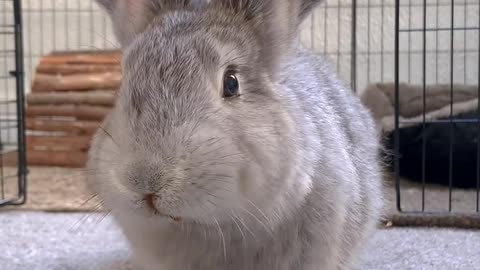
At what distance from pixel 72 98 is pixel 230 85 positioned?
2572 mm

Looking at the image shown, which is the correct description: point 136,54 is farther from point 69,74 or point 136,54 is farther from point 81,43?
point 81,43

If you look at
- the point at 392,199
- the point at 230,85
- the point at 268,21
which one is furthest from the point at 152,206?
the point at 392,199

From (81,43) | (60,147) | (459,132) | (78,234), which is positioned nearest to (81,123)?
(60,147)

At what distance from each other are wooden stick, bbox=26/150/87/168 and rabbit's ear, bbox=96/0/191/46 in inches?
85.8

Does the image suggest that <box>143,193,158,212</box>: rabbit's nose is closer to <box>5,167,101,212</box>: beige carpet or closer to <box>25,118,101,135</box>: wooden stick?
<box>5,167,101,212</box>: beige carpet

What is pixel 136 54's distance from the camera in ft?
3.84

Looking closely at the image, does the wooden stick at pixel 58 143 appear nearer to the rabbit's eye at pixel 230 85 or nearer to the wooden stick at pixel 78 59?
the wooden stick at pixel 78 59

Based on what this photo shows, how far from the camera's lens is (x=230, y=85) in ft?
3.83

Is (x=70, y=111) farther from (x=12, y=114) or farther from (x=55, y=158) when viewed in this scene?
(x=12, y=114)

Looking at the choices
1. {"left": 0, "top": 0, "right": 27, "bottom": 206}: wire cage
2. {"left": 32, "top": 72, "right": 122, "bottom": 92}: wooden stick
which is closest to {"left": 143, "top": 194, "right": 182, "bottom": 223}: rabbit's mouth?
{"left": 0, "top": 0, "right": 27, "bottom": 206}: wire cage

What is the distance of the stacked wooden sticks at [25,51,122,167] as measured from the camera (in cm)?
354

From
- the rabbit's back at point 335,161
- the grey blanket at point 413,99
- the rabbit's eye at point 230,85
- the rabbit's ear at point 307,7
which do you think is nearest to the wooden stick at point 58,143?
the grey blanket at point 413,99

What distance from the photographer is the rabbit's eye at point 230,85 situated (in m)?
1.16

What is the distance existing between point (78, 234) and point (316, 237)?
43.3 inches
